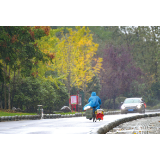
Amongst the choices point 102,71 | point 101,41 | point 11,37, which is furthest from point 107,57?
point 11,37

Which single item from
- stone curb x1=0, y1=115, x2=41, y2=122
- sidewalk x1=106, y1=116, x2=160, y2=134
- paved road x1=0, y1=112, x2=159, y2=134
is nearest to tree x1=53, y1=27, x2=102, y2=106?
stone curb x1=0, y1=115, x2=41, y2=122

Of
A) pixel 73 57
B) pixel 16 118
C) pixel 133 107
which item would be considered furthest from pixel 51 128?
pixel 73 57

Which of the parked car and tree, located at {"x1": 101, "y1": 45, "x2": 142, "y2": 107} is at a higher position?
tree, located at {"x1": 101, "y1": 45, "x2": 142, "y2": 107}

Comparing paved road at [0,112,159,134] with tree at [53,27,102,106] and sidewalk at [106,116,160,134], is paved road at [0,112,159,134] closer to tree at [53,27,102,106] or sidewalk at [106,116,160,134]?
sidewalk at [106,116,160,134]

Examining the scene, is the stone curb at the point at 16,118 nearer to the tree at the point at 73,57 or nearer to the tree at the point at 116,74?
the tree at the point at 73,57

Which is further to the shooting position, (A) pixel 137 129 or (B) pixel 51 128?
(B) pixel 51 128

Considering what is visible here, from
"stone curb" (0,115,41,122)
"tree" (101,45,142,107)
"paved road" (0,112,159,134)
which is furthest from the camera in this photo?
"tree" (101,45,142,107)

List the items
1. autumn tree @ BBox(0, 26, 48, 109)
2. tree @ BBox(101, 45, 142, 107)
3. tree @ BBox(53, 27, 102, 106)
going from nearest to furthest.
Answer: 1. autumn tree @ BBox(0, 26, 48, 109)
2. tree @ BBox(53, 27, 102, 106)
3. tree @ BBox(101, 45, 142, 107)

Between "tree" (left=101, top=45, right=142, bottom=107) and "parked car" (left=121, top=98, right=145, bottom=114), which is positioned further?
"tree" (left=101, top=45, right=142, bottom=107)

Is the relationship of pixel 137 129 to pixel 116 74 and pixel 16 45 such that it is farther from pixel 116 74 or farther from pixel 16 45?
pixel 116 74

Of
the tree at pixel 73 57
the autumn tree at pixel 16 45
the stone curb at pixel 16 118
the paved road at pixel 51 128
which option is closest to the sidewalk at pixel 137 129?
the paved road at pixel 51 128
